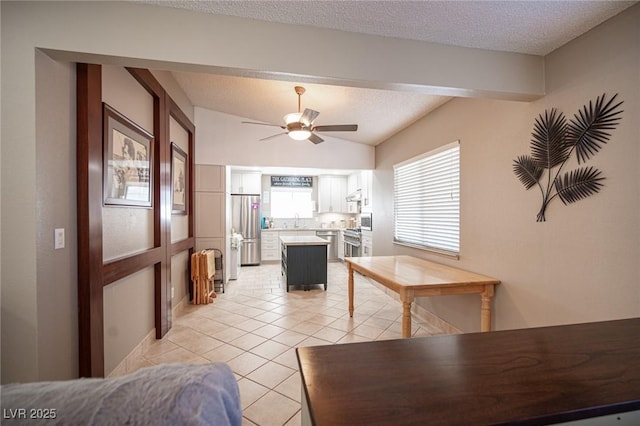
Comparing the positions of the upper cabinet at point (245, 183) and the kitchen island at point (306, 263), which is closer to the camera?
the kitchen island at point (306, 263)

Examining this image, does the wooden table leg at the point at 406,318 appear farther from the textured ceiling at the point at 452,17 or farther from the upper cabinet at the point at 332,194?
the upper cabinet at the point at 332,194

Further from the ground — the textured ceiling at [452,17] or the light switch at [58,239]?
the textured ceiling at [452,17]

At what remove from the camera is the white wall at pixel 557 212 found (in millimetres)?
1521

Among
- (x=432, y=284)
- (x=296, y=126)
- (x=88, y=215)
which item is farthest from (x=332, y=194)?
(x=88, y=215)

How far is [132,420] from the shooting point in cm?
53

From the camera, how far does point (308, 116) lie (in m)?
2.94

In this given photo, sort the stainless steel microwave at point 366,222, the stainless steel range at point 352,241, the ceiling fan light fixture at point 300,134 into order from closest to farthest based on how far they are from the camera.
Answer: the ceiling fan light fixture at point 300,134
the stainless steel microwave at point 366,222
the stainless steel range at point 352,241

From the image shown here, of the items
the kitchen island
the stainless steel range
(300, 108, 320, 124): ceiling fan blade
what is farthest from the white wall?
the stainless steel range

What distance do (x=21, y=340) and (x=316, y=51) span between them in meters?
2.35

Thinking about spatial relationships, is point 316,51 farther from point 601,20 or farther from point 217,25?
point 601,20

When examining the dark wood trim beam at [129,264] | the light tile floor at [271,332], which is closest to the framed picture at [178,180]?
the dark wood trim beam at [129,264]

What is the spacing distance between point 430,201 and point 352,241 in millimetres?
2989

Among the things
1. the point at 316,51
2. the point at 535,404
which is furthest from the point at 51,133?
the point at 535,404

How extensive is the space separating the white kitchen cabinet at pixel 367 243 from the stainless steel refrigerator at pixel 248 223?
2.68 m
